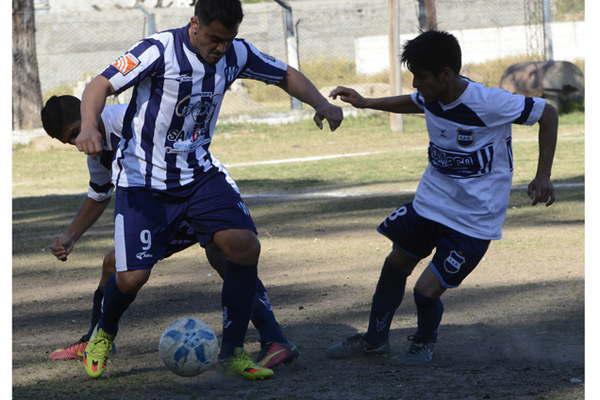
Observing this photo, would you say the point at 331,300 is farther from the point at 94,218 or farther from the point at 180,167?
the point at 180,167

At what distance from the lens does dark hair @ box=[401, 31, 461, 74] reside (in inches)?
214

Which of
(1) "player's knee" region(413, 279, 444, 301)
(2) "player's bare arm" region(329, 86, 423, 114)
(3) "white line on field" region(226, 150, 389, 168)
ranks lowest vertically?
(1) "player's knee" region(413, 279, 444, 301)

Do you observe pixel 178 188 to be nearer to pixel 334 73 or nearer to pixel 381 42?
pixel 334 73

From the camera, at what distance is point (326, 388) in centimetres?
507

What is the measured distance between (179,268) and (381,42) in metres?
24.6

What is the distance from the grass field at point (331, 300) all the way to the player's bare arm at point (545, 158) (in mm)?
776

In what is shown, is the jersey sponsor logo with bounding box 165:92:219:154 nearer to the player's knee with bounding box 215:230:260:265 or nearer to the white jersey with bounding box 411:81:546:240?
the player's knee with bounding box 215:230:260:265

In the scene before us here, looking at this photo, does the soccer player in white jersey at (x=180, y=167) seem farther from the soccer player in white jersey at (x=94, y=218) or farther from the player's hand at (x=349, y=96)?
the player's hand at (x=349, y=96)

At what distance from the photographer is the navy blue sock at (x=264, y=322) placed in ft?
18.5

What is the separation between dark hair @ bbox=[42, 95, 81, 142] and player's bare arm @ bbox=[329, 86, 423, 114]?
1284mm

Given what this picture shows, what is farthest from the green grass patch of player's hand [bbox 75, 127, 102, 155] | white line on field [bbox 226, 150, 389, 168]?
player's hand [bbox 75, 127, 102, 155]

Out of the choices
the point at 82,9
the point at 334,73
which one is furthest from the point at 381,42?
Answer: the point at 82,9

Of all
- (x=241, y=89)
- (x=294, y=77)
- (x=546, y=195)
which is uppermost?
(x=241, y=89)

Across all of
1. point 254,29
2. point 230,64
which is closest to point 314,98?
point 230,64
